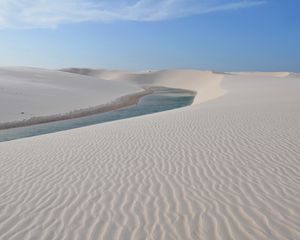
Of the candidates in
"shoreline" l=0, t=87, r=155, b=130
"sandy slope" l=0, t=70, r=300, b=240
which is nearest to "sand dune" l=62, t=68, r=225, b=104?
"shoreline" l=0, t=87, r=155, b=130

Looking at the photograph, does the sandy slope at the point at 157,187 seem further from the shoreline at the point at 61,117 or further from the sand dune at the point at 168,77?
the sand dune at the point at 168,77

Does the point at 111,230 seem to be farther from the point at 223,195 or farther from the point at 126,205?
the point at 223,195

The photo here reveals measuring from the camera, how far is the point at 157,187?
19.7ft

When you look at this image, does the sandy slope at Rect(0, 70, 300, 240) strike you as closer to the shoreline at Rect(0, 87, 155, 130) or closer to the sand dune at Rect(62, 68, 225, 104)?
the shoreline at Rect(0, 87, 155, 130)

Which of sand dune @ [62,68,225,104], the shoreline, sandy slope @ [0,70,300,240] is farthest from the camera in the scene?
sand dune @ [62,68,225,104]

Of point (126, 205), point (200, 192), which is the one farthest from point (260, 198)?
point (126, 205)

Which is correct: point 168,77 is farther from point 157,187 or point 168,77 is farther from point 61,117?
point 157,187

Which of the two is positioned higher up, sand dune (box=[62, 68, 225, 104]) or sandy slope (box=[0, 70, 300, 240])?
sandy slope (box=[0, 70, 300, 240])

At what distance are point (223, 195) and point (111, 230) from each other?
6.46 feet

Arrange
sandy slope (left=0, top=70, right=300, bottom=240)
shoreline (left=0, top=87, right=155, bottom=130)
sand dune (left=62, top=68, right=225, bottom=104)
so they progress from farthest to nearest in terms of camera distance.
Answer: sand dune (left=62, top=68, right=225, bottom=104) → shoreline (left=0, top=87, right=155, bottom=130) → sandy slope (left=0, top=70, right=300, bottom=240)

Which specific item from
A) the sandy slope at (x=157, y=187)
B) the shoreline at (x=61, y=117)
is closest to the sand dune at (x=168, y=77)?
the shoreline at (x=61, y=117)

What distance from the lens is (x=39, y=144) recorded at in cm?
1088

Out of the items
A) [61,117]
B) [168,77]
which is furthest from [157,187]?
[168,77]

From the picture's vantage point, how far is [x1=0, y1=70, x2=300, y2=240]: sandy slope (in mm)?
4473
